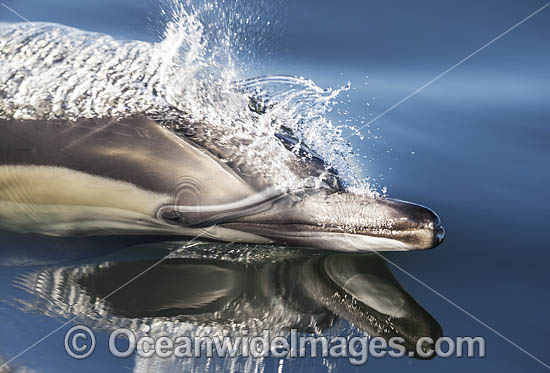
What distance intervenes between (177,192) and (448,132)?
2.15m

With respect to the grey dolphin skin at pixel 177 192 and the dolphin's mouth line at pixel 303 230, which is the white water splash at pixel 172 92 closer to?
the grey dolphin skin at pixel 177 192

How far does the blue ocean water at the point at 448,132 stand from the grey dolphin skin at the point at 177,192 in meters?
0.31

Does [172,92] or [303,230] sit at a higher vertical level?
[172,92]

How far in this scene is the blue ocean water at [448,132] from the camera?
10.4ft

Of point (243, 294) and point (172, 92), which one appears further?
point (172, 92)

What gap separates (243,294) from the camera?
330 cm

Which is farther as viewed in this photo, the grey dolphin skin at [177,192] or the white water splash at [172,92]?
the white water splash at [172,92]

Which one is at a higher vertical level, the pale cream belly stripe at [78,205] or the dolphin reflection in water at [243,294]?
the pale cream belly stripe at [78,205]

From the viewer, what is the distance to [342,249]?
339 cm

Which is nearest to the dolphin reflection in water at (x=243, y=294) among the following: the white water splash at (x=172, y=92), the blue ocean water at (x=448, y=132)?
the blue ocean water at (x=448, y=132)

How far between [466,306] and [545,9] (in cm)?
373

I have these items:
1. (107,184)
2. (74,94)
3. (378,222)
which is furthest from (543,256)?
(74,94)

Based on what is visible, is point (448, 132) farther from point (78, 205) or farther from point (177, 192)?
point (78, 205)

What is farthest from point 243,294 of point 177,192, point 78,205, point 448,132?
point 448,132
